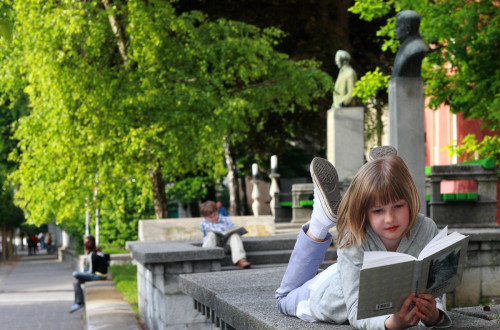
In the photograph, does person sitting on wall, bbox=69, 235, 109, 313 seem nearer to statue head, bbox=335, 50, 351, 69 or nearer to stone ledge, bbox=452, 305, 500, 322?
statue head, bbox=335, 50, 351, 69

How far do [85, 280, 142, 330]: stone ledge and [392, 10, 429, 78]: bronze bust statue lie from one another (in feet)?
16.8

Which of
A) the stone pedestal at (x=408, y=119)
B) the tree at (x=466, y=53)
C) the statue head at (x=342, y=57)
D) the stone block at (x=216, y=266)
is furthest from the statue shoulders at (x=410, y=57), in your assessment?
the statue head at (x=342, y=57)

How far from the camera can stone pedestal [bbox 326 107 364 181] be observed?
16797 millimetres

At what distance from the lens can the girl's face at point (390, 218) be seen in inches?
128

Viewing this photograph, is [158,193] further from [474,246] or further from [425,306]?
[425,306]

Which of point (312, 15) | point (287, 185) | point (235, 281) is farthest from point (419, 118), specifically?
point (287, 185)

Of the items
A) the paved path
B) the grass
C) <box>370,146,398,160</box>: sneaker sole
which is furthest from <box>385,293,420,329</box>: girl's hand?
the paved path

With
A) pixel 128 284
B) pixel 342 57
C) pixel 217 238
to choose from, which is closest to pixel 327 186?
pixel 217 238

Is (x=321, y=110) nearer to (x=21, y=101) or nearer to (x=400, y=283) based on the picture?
(x=21, y=101)

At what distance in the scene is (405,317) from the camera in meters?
3.00

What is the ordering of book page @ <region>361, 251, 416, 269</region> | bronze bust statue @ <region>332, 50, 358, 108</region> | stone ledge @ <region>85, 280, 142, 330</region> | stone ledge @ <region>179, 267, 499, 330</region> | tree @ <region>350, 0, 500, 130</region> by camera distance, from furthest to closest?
1. bronze bust statue @ <region>332, 50, 358, 108</region>
2. tree @ <region>350, 0, 500, 130</region>
3. stone ledge @ <region>85, 280, 142, 330</region>
4. stone ledge @ <region>179, 267, 499, 330</region>
5. book page @ <region>361, 251, 416, 269</region>

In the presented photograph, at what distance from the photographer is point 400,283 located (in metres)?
2.89

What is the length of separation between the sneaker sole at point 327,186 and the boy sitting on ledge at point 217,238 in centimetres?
547

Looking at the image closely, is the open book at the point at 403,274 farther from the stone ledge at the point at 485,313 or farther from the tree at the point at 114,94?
the tree at the point at 114,94
